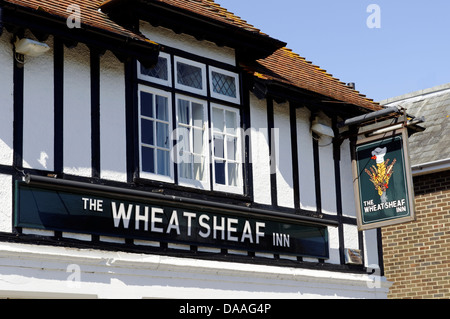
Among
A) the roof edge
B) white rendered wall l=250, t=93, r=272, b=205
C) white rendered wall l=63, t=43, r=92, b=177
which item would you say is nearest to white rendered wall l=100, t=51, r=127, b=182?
white rendered wall l=63, t=43, r=92, b=177

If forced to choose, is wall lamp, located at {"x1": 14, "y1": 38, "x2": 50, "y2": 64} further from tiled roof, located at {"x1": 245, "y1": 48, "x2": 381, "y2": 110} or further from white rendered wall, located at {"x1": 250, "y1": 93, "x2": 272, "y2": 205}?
white rendered wall, located at {"x1": 250, "y1": 93, "x2": 272, "y2": 205}

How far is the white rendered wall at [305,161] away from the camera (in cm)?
1214

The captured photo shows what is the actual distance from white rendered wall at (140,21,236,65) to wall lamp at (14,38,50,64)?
185 centimetres

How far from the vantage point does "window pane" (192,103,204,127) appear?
1096cm

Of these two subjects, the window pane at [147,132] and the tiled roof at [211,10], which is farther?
the tiled roof at [211,10]

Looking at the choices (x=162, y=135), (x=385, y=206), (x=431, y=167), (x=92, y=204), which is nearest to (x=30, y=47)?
(x=92, y=204)

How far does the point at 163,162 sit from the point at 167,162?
0.05 m

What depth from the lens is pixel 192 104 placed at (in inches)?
433

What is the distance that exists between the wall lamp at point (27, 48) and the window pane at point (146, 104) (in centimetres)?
Result: 162

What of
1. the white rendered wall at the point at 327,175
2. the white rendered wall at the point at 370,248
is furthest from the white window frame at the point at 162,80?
the white rendered wall at the point at 370,248

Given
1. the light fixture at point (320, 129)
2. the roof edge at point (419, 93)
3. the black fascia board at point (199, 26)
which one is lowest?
the light fixture at point (320, 129)

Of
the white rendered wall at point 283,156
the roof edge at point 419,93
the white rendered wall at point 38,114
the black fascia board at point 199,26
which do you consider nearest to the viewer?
the white rendered wall at point 38,114

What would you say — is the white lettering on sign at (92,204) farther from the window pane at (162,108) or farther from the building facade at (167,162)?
the window pane at (162,108)

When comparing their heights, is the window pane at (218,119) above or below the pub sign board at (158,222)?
above
